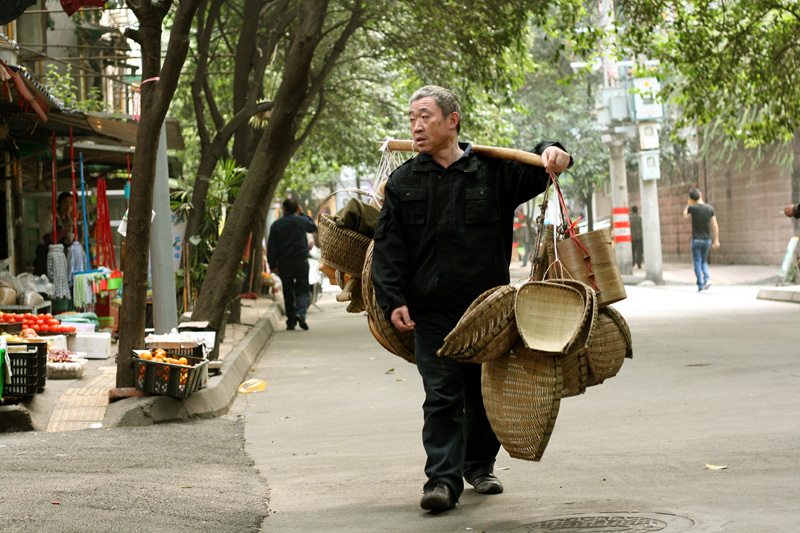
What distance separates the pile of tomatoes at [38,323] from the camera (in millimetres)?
11617

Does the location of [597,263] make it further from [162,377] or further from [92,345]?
[92,345]

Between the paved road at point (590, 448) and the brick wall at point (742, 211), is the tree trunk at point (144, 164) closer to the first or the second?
the paved road at point (590, 448)

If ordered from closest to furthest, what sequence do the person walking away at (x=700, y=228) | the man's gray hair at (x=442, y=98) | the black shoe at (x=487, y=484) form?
1. the man's gray hair at (x=442, y=98)
2. the black shoe at (x=487, y=484)
3. the person walking away at (x=700, y=228)

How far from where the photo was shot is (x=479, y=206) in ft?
17.4

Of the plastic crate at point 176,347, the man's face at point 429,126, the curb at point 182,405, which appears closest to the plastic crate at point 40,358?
the curb at point 182,405

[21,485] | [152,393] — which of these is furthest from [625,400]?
[21,485]

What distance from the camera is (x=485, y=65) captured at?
742 inches

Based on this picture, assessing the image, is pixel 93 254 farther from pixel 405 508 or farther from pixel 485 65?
pixel 405 508

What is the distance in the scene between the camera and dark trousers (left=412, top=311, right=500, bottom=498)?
17.0 ft

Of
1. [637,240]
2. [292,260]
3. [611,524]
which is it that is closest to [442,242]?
[611,524]

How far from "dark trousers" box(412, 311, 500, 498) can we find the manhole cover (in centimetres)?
55

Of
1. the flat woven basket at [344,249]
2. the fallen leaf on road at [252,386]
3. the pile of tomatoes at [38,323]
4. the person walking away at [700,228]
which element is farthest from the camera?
the person walking away at [700,228]

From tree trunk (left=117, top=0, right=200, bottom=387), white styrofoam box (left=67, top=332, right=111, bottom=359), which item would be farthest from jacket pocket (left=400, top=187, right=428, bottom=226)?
white styrofoam box (left=67, top=332, right=111, bottom=359)

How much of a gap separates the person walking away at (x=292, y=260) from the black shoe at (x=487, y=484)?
13.1 metres
